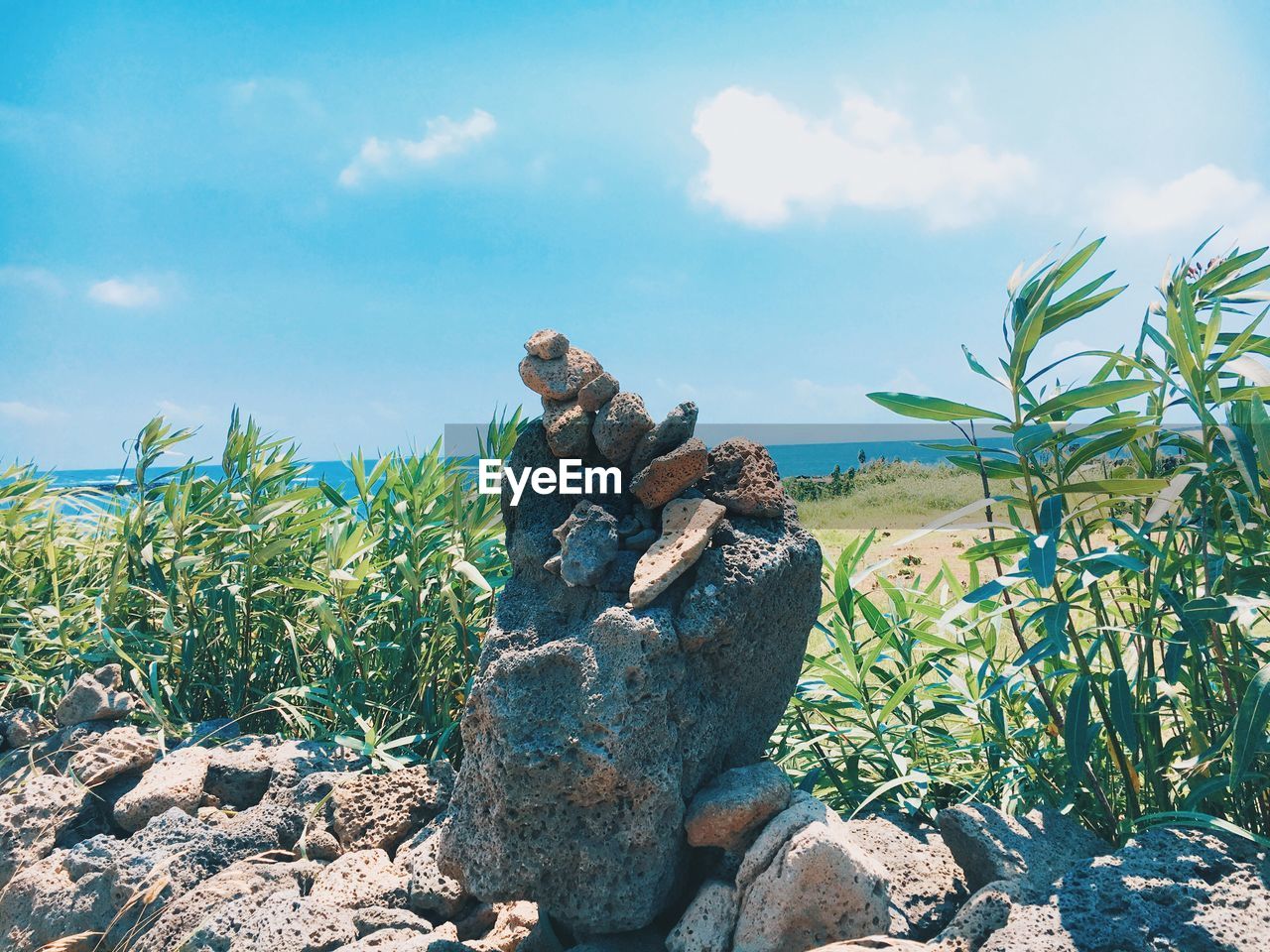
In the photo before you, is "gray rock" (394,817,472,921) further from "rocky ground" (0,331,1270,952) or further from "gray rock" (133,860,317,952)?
"gray rock" (133,860,317,952)

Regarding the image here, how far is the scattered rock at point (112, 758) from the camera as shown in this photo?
3258 millimetres

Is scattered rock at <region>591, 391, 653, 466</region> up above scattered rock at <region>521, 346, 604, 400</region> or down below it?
below

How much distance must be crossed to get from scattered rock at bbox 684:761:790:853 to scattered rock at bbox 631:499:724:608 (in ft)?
1.42

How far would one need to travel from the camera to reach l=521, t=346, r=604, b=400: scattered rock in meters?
2.50

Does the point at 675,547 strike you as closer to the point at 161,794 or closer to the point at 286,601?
the point at 161,794

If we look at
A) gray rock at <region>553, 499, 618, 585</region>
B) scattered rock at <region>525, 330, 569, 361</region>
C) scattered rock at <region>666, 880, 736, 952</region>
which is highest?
scattered rock at <region>525, 330, 569, 361</region>

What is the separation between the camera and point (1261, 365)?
Result: 2.24m

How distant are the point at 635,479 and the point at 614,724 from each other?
60cm

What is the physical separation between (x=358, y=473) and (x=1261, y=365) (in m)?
2.79

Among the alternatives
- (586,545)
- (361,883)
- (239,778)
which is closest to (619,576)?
(586,545)

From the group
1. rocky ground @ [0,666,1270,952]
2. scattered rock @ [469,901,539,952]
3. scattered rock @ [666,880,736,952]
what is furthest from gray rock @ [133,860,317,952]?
scattered rock @ [666,880,736,952]

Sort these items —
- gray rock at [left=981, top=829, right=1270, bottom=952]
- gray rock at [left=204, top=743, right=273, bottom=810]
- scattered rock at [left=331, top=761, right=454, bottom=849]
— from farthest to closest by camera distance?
gray rock at [left=204, top=743, right=273, bottom=810], scattered rock at [left=331, top=761, right=454, bottom=849], gray rock at [left=981, top=829, right=1270, bottom=952]

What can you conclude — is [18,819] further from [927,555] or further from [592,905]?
[927,555]

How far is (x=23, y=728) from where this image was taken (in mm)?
3744
